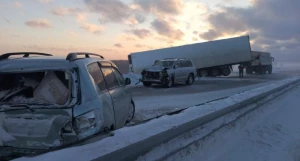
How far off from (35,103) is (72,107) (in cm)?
57

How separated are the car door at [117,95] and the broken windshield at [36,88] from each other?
874mm

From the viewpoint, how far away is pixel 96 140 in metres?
2.99

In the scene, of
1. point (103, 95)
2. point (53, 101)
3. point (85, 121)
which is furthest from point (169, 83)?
point (85, 121)

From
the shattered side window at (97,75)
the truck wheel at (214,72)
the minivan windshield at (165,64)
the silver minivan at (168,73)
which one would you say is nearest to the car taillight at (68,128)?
the shattered side window at (97,75)

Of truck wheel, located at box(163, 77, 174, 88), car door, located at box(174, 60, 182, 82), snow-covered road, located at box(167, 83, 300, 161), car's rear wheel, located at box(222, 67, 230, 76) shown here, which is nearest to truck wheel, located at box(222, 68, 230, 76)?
car's rear wheel, located at box(222, 67, 230, 76)

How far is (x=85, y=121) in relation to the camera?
13.2 feet

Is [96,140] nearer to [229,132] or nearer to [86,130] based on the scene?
[86,130]

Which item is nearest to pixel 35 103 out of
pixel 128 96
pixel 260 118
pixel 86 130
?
pixel 86 130

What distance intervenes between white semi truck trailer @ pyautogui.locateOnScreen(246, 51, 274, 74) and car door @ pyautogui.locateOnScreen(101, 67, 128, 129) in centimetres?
3910

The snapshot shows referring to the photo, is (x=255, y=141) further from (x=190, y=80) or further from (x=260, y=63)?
(x=260, y=63)

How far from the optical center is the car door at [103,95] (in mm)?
4559

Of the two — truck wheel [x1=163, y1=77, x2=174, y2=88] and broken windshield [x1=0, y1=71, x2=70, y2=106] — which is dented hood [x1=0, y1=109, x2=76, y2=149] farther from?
truck wheel [x1=163, y1=77, x2=174, y2=88]

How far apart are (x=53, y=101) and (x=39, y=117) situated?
51 centimetres

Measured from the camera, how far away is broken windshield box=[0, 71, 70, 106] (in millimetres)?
4414
